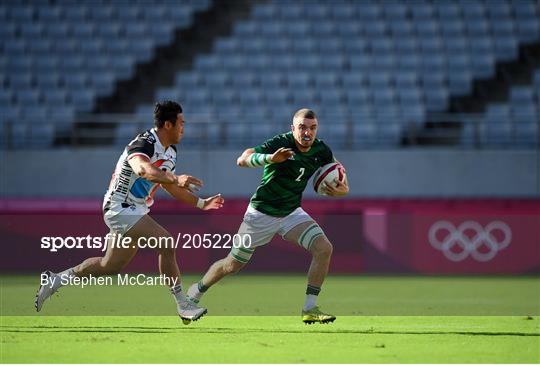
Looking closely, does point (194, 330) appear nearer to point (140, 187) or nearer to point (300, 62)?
point (140, 187)

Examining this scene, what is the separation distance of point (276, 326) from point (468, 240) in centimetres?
843

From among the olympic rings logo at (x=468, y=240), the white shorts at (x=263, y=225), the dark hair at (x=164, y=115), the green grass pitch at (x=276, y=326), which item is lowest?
the olympic rings logo at (x=468, y=240)

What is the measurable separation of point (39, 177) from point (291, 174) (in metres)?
11.5

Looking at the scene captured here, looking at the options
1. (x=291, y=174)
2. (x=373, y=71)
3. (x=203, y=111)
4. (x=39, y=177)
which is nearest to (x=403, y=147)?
(x=373, y=71)

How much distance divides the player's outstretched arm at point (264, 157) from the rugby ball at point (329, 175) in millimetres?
561

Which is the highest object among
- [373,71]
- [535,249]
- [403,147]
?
[373,71]

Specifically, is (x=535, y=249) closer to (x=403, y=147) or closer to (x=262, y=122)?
(x=403, y=147)

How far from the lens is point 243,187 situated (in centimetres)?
2036

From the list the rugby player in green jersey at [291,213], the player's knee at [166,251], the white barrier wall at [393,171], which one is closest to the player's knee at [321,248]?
the rugby player in green jersey at [291,213]

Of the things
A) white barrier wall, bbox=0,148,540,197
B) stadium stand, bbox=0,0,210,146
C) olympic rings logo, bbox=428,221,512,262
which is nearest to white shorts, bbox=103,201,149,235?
olympic rings logo, bbox=428,221,512,262

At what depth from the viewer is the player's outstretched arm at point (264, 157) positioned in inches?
357

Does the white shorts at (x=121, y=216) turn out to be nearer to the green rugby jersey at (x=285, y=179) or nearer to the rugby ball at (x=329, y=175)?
the green rugby jersey at (x=285, y=179)

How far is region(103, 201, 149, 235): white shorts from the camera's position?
9.30 meters

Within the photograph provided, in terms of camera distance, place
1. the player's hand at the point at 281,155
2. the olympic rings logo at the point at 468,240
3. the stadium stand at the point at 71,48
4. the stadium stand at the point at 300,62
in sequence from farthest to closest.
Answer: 1. the stadium stand at the point at 71,48
2. the stadium stand at the point at 300,62
3. the olympic rings logo at the point at 468,240
4. the player's hand at the point at 281,155
